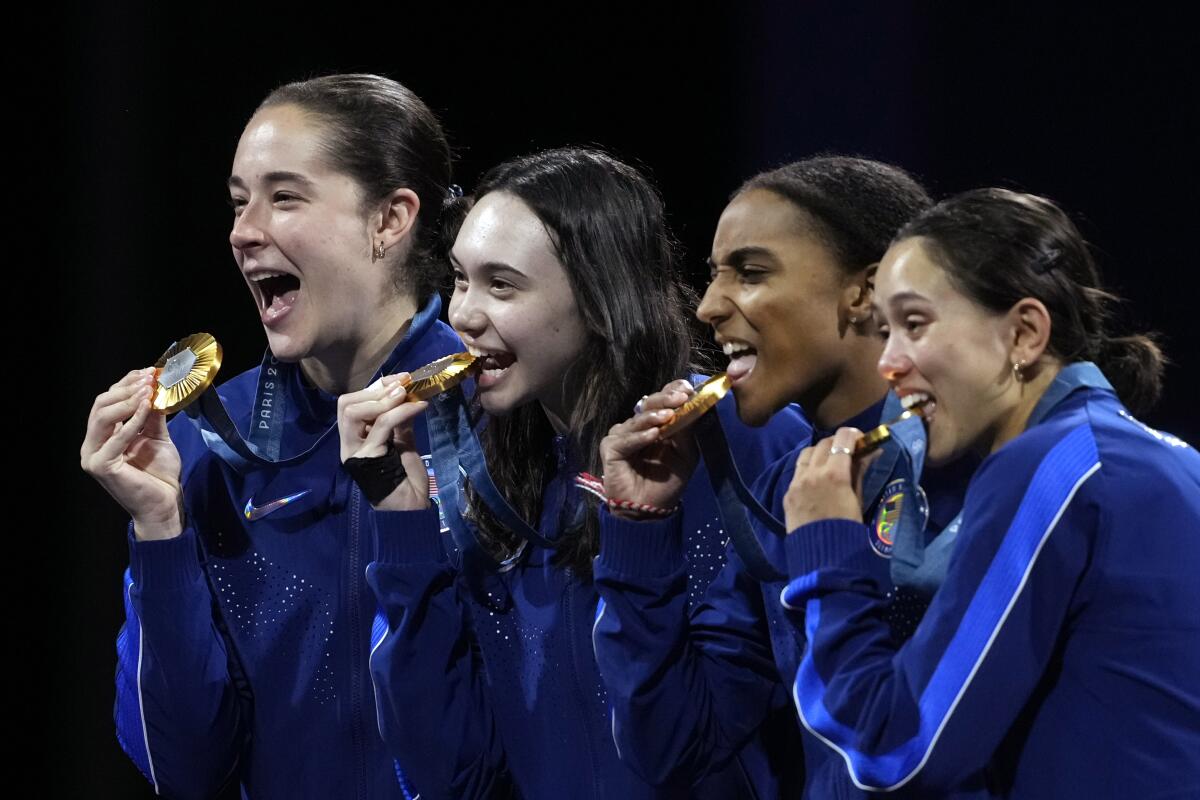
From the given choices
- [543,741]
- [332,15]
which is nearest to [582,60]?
[332,15]

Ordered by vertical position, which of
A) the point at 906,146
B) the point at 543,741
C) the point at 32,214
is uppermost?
the point at 906,146

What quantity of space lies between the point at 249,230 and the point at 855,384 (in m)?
1.16

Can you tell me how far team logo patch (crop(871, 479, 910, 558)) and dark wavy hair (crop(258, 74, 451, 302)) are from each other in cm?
117

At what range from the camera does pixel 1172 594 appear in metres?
1.83

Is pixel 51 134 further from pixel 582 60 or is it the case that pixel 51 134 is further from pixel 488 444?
pixel 488 444

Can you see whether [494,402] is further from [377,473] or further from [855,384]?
[855,384]

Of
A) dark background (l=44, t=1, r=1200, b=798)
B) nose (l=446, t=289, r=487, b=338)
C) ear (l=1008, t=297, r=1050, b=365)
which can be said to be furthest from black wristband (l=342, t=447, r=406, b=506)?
dark background (l=44, t=1, r=1200, b=798)

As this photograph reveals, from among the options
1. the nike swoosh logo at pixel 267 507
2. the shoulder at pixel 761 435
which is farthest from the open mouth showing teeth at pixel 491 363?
the nike swoosh logo at pixel 267 507

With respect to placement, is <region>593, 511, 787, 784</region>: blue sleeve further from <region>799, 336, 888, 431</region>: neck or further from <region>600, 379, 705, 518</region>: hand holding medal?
<region>799, 336, 888, 431</region>: neck

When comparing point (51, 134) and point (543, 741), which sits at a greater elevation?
point (51, 134)

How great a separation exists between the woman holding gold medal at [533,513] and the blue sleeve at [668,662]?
0.13m

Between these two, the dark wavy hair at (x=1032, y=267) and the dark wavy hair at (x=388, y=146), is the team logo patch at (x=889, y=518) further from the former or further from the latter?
the dark wavy hair at (x=388, y=146)

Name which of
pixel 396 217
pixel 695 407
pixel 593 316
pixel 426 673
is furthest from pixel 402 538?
pixel 396 217

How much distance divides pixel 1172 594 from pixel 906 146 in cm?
177
